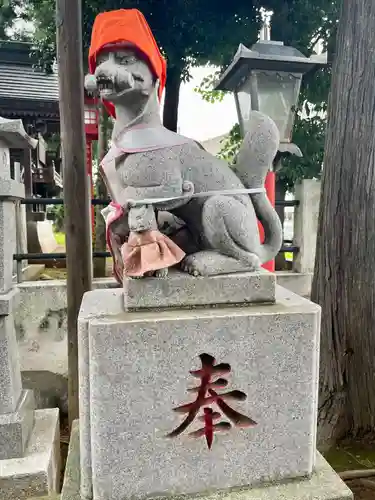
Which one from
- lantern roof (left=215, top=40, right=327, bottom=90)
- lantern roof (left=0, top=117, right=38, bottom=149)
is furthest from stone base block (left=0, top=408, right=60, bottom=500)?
lantern roof (left=215, top=40, right=327, bottom=90)

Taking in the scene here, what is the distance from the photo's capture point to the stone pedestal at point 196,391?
133 cm

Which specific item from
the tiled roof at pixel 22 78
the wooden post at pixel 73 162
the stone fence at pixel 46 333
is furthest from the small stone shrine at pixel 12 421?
the tiled roof at pixel 22 78

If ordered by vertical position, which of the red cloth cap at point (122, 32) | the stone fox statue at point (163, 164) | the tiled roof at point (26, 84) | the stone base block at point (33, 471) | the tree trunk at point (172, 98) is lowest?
the stone base block at point (33, 471)

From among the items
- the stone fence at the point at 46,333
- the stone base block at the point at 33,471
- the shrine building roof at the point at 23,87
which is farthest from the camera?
the shrine building roof at the point at 23,87

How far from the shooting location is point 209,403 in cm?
139

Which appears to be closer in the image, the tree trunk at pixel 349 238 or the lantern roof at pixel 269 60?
the lantern roof at pixel 269 60

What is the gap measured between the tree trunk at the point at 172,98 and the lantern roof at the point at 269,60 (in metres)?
2.73

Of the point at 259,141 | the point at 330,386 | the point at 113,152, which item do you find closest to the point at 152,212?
the point at 113,152

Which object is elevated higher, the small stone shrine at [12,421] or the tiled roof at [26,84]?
the tiled roof at [26,84]

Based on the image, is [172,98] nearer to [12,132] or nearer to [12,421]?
[12,132]

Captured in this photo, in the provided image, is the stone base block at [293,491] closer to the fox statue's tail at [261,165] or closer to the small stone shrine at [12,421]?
the fox statue's tail at [261,165]

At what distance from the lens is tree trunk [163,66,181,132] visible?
17.2 feet

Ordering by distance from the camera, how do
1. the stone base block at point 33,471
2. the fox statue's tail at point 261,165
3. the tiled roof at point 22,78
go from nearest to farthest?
the fox statue's tail at point 261,165, the stone base block at point 33,471, the tiled roof at point 22,78

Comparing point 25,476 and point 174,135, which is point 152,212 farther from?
point 25,476
